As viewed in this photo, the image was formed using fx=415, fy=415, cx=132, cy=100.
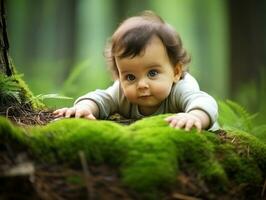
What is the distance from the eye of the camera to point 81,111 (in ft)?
11.5

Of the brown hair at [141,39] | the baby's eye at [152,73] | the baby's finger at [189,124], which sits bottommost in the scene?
the baby's finger at [189,124]

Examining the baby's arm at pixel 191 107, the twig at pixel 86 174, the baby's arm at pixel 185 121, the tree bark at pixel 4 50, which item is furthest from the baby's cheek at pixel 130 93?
the twig at pixel 86 174

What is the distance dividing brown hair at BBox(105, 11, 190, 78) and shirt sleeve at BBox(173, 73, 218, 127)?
0.70ft

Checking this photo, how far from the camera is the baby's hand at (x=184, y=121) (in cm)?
273

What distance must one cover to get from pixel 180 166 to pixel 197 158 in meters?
0.15

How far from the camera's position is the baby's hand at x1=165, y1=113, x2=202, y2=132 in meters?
2.73

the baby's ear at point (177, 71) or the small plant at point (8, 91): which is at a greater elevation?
the baby's ear at point (177, 71)

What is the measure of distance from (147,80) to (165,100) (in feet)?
1.16

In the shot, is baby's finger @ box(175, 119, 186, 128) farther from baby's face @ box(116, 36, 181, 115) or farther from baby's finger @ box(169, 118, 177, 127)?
baby's face @ box(116, 36, 181, 115)

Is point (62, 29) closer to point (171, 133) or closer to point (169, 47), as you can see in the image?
point (169, 47)

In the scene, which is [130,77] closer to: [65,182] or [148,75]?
[148,75]

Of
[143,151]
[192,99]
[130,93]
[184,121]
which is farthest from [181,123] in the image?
[130,93]

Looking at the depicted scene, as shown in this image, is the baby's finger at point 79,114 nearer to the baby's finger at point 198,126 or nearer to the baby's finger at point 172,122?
the baby's finger at point 172,122

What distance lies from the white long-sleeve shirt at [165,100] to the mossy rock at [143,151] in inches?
27.2
